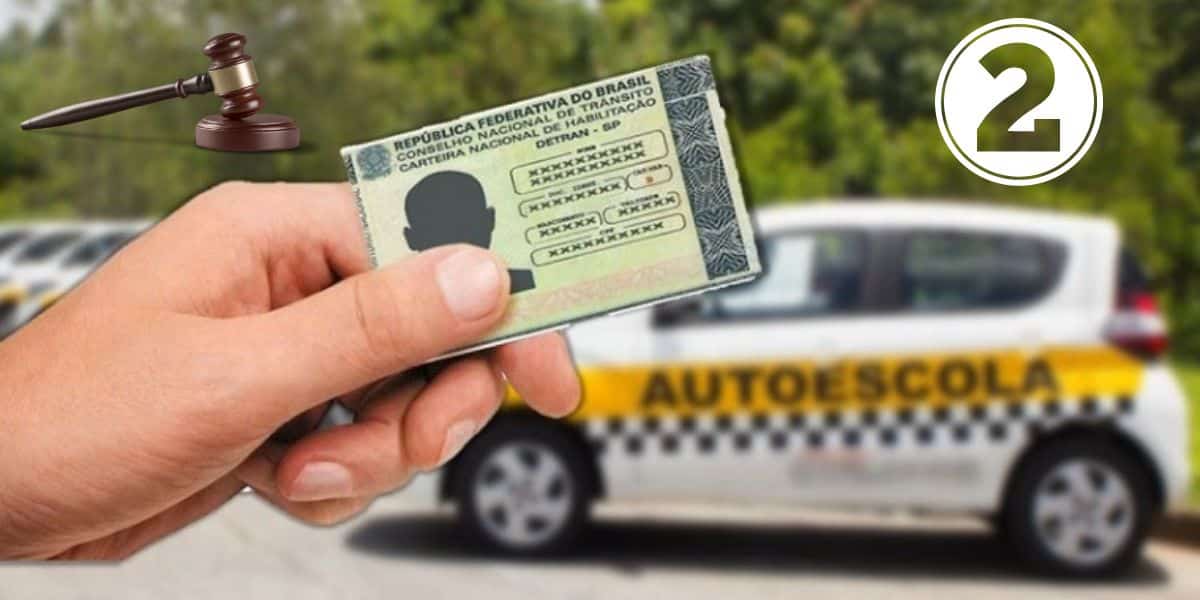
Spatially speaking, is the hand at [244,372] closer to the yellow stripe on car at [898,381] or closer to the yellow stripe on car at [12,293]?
the yellow stripe on car at [898,381]

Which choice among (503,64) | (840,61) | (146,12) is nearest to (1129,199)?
(840,61)

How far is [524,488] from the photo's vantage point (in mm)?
4516

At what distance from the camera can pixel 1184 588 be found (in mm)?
4500

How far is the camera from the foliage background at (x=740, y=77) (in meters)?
7.61

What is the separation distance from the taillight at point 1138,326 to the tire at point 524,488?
133 centimetres

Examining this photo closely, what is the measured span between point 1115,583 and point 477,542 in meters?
1.59

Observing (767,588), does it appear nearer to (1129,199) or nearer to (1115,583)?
(1115,583)

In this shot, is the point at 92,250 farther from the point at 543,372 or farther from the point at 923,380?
the point at 543,372

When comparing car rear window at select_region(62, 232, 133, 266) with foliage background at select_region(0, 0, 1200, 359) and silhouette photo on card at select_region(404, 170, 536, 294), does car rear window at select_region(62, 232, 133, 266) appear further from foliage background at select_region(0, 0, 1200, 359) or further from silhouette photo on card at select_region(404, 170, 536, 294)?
silhouette photo on card at select_region(404, 170, 536, 294)

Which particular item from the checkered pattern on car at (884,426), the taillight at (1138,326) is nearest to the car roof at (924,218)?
the taillight at (1138,326)

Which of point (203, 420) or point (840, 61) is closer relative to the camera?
point (203, 420)

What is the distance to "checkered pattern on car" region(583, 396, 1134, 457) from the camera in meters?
4.20

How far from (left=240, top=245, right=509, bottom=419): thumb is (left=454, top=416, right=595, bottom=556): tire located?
329cm

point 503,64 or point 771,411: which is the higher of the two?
point 503,64
